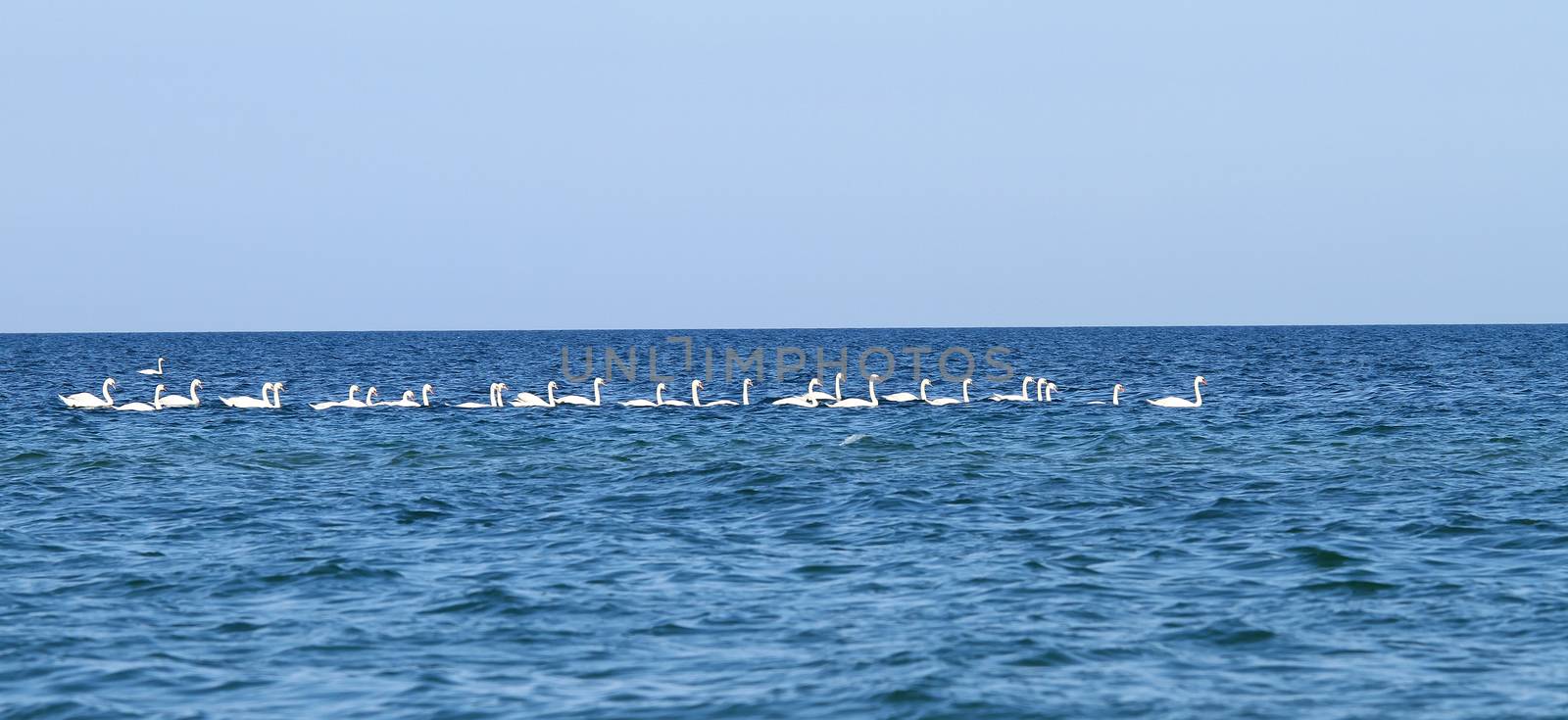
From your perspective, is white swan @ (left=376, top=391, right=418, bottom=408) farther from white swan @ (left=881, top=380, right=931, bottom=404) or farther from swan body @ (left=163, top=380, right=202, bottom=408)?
white swan @ (left=881, top=380, right=931, bottom=404)

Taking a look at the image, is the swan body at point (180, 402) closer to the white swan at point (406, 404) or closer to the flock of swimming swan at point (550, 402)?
the flock of swimming swan at point (550, 402)

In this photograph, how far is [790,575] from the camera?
1716 cm

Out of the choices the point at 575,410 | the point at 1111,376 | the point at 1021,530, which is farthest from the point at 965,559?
the point at 1111,376

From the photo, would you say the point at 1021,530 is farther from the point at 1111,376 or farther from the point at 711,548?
the point at 1111,376

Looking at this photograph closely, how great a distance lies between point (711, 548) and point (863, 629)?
16.3ft

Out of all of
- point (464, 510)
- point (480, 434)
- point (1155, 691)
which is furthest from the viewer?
point (480, 434)

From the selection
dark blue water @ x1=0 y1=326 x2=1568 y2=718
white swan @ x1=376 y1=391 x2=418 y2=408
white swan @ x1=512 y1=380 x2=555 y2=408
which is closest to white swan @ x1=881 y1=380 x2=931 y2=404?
white swan @ x1=512 y1=380 x2=555 y2=408

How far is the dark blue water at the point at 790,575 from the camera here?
40.5 ft

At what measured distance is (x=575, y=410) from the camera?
147 feet

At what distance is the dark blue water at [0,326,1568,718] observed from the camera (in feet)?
40.5

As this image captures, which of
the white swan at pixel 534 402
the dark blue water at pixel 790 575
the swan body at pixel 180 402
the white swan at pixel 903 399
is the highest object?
the swan body at pixel 180 402

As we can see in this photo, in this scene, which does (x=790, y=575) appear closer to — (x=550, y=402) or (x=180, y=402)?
(x=550, y=402)

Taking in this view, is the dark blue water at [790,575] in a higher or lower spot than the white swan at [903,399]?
lower

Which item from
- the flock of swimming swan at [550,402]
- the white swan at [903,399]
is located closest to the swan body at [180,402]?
the flock of swimming swan at [550,402]
